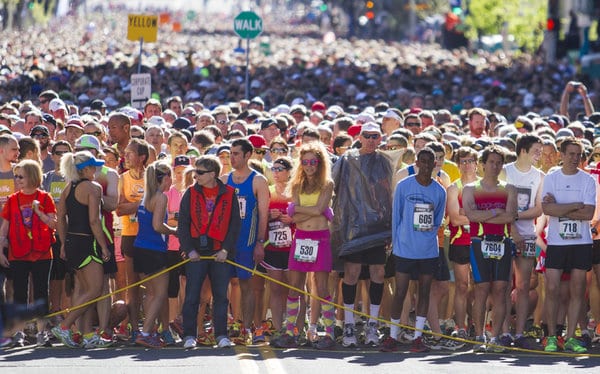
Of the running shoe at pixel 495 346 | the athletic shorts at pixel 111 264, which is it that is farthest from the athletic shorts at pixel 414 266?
the athletic shorts at pixel 111 264

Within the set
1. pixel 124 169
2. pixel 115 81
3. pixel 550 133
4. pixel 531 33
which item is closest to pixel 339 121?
pixel 550 133

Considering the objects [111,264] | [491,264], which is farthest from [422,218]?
[111,264]

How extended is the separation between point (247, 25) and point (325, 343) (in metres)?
18.9

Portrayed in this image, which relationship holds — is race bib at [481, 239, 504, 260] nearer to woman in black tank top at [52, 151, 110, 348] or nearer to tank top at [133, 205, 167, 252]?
tank top at [133, 205, 167, 252]

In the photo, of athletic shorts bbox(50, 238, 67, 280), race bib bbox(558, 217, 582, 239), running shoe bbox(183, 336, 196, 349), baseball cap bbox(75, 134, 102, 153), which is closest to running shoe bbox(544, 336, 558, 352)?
race bib bbox(558, 217, 582, 239)

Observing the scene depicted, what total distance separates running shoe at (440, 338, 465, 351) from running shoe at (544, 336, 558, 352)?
2.37 feet

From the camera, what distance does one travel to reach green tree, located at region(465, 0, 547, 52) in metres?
93.1

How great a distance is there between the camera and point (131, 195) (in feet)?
45.3

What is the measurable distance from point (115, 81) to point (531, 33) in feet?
201

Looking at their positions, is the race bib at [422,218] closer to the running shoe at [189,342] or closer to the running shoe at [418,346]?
the running shoe at [418,346]

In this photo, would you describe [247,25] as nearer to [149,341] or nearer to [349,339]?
[349,339]

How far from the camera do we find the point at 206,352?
12930mm

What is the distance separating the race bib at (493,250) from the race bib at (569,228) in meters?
0.52

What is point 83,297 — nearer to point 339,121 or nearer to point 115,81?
point 339,121
